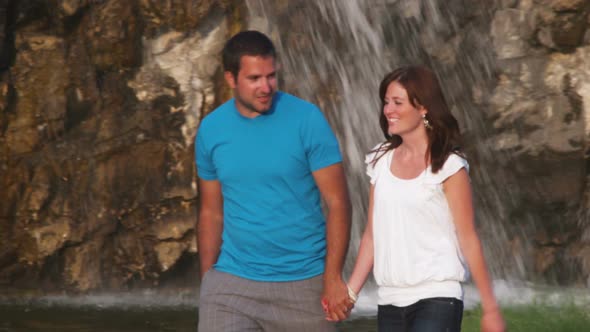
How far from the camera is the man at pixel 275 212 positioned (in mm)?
4875

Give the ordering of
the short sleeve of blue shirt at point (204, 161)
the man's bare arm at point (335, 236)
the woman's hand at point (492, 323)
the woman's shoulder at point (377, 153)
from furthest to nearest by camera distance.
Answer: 1. the short sleeve of blue shirt at point (204, 161)
2. the woman's shoulder at point (377, 153)
3. the man's bare arm at point (335, 236)
4. the woman's hand at point (492, 323)

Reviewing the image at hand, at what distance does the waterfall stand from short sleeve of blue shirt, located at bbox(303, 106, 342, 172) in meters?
7.80

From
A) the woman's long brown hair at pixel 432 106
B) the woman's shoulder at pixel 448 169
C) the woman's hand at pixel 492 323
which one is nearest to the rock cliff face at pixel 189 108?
the woman's long brown hair at pixel 432 106

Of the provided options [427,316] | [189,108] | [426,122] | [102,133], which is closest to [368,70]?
[189,108]

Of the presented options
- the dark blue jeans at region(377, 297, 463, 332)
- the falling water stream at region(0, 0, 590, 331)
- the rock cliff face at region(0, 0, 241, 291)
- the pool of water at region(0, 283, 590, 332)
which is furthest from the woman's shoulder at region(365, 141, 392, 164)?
the falling water stream at region(0, 0, 590, 331)

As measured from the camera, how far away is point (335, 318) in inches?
192

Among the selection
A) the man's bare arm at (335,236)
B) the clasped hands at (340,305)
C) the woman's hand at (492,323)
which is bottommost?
the woman's hand at (492,323)

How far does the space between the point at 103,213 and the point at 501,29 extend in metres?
4.92

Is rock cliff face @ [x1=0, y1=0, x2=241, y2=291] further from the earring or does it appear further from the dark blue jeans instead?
the dark blue jeans

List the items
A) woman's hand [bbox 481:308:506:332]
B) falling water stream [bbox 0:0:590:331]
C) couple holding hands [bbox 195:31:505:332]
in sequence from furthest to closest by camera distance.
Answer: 1. falling water stream [bbox 0:0:590:331]
2. couple holding hands [bbox 195:31:505:332]
3. woman's hand [bbox 481:308:506:332]

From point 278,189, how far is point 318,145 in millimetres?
259

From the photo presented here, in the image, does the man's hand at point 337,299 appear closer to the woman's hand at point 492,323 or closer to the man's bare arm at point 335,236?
the man's bare arm at point 335,236

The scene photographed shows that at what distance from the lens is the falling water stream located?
41.8 ft

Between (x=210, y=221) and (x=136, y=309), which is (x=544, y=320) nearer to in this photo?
(x=210, y=221)
